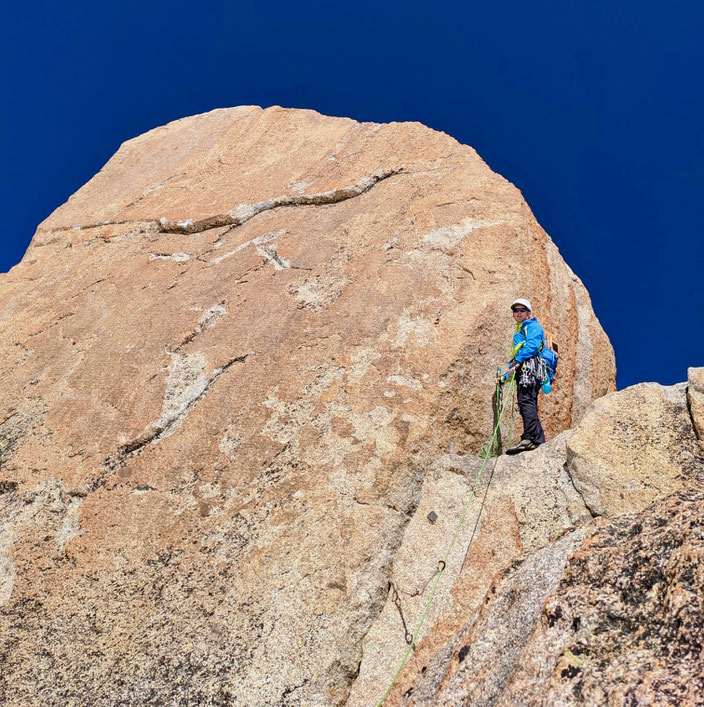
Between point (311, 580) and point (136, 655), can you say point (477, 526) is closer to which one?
point (311, 580)

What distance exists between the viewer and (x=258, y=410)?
5820 millimetres

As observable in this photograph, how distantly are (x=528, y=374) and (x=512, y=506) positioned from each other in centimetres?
139

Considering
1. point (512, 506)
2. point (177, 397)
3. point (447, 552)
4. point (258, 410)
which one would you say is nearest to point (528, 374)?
point (512, 506)

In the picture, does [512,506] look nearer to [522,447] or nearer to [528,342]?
[522,447]

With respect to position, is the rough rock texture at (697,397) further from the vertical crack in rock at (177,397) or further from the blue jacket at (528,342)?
the vertical crack in rock at (177,397)

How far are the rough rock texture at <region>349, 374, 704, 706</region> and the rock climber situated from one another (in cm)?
37

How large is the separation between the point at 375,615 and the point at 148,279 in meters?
5.24

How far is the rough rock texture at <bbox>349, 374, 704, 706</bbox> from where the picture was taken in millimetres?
4203

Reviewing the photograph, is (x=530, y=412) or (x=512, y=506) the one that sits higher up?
(x=530, y=412)

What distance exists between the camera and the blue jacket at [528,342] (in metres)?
5.95

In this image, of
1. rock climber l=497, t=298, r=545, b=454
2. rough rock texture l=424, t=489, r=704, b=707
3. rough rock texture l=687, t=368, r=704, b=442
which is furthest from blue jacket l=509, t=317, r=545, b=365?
rough rock texture l=424, t=489, r=704, b=707

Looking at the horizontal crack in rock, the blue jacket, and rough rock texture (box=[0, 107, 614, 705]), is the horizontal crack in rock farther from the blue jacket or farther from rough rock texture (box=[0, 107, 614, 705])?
the blue jacket

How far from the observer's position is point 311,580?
459cm

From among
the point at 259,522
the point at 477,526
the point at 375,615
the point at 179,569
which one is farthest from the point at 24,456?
the point at 477,526
